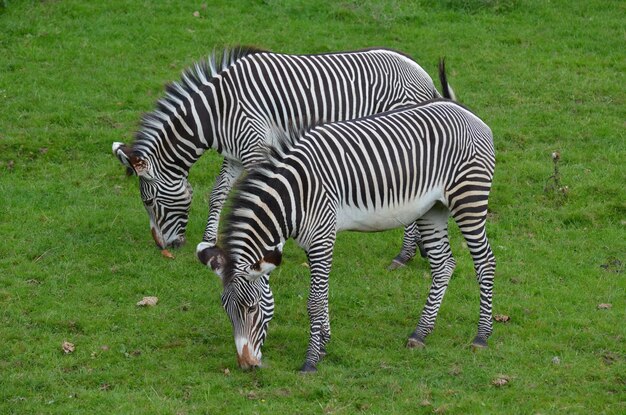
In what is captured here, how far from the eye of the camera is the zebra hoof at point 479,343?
11031 mm

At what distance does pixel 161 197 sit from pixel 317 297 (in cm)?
363

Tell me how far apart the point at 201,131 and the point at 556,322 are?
5.11 m

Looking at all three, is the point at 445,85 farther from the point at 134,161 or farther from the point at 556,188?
the point at 134,161

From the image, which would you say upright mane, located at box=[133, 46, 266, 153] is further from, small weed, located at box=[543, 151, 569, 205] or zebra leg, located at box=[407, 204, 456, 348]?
small weed, located at box=[543, 151, 569, 205]

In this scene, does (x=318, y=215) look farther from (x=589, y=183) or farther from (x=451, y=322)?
(x=589, y=183)

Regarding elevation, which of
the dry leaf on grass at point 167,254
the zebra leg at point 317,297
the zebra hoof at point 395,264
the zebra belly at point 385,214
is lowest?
the dry leaf on grass at point 167,254

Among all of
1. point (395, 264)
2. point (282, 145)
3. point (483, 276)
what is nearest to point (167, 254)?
point (395, 264)

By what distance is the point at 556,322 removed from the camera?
11.8m

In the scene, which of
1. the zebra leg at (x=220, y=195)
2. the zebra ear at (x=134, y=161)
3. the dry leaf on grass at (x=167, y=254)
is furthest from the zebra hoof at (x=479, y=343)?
the zebra ear at (x=134, y=161)

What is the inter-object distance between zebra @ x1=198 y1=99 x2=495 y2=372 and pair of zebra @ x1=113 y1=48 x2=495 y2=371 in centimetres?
1

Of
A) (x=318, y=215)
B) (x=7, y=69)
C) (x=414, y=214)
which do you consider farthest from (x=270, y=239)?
(x=7, y=69)

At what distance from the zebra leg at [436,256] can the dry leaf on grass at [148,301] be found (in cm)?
326

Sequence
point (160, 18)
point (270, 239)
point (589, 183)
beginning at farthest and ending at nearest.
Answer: point (160, 18), point (589, 183), point (270, 239)

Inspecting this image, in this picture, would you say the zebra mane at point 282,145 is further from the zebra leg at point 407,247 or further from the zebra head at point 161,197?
the zebra leg at point 407,247
